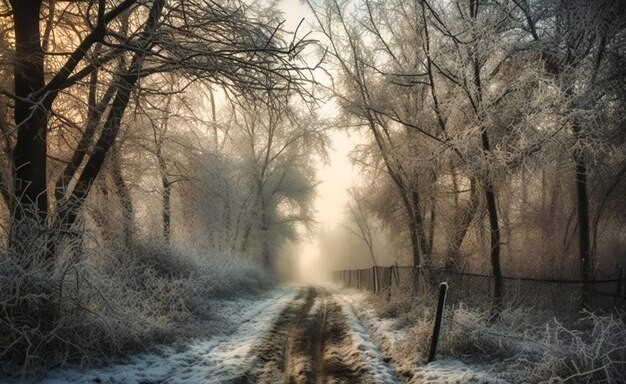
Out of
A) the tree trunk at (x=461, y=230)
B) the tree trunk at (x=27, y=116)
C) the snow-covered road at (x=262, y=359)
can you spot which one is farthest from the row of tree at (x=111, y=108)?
the tree trunk at (x=461, y=230)

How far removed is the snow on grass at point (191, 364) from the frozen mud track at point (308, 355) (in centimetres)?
29

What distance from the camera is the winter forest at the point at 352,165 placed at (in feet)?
20.2

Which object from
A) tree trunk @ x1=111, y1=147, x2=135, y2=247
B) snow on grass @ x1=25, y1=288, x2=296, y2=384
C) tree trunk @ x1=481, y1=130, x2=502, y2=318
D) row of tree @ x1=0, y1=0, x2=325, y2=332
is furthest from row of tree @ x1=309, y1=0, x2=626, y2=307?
tree trunk @ x1=111, y1=147, x2=135, y2=247

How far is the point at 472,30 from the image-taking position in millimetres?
10102

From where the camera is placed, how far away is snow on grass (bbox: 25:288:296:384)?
573cm

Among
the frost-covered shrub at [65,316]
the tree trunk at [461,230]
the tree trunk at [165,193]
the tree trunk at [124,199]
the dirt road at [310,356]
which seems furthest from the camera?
the tree trunk at [165,193]

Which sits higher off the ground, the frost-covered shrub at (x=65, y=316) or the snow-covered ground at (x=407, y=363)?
the frost-covered shrub at (x=65, y=316)

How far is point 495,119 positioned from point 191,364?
8.55 metres

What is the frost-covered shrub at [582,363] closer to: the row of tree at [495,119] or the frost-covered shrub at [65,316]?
the row of tree at [495,119]

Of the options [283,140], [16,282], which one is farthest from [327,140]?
[16,282]

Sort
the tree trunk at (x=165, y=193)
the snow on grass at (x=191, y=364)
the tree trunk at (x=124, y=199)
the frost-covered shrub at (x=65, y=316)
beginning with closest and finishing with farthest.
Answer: the frost-covered shrub at (x=65, y=316) < the snow on grass at (x=191, y=364) < the tree trunk at (x=124, y=199) < the tree trunk at (x=165, y=193)

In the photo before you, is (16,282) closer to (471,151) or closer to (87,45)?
(87,45)

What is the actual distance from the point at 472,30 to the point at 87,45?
7946 millimetres

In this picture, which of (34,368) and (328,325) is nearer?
(34,368)
